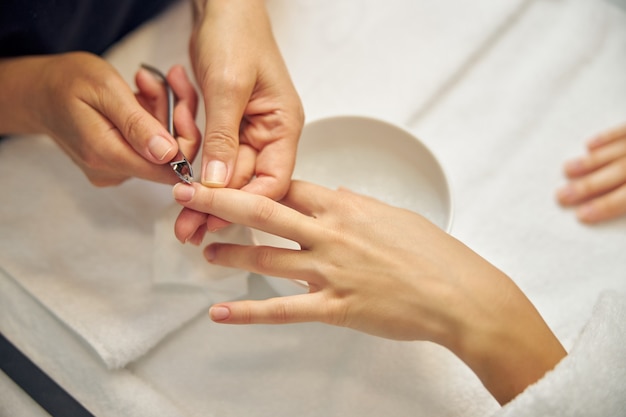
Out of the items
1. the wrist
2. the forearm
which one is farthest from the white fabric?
the forearm

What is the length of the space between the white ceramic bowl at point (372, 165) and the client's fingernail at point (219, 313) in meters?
0.08

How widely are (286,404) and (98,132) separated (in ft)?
1.11

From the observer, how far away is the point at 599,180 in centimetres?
57

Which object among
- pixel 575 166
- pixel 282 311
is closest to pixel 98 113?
pixel 282 311

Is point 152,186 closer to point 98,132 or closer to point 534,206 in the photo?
point 98,132

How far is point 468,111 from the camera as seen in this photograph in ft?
2.09

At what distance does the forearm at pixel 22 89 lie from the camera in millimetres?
528

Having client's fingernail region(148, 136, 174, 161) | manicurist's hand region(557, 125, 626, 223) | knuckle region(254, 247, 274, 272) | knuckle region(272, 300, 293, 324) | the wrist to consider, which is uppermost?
manicurist's hand region(557, 125, 626, 223)

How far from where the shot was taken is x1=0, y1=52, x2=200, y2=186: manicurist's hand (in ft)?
1.52

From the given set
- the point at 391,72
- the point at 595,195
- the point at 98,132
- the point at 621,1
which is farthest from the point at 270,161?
the point at 621,1

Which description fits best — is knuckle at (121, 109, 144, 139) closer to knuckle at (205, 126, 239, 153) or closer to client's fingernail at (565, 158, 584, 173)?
knuckle at (205, 126, 239, 153)

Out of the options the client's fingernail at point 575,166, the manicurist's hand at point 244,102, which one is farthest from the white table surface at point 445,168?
the manicurist's hand at point 244,102

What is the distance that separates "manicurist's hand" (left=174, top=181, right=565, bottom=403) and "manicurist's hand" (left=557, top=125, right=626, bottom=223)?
0.65 feet

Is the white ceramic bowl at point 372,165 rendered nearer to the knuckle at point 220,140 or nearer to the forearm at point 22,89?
the knuckle at point 220,140
